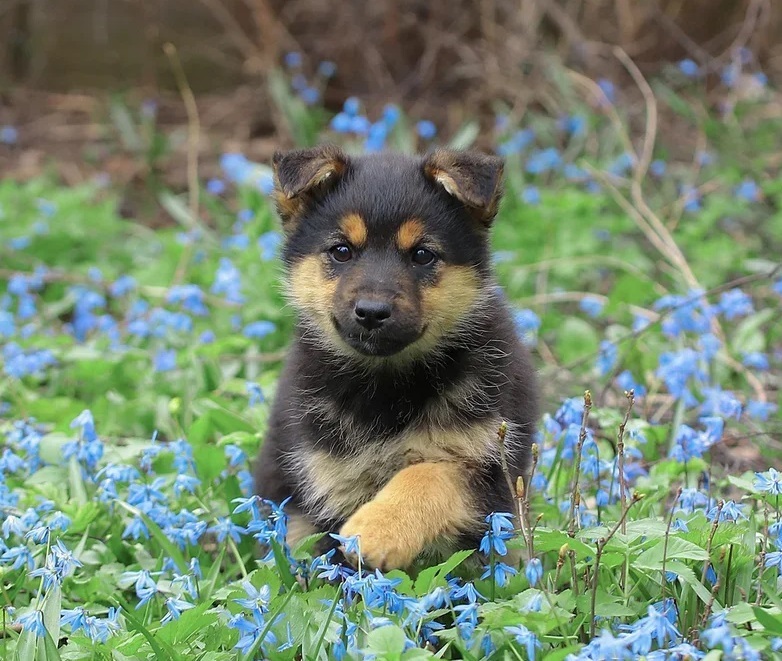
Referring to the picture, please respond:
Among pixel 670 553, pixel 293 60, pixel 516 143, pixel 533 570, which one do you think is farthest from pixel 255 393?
pixel 293 60

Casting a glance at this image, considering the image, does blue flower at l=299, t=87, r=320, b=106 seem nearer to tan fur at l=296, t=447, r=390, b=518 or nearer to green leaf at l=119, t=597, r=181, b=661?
tan fur at l=296, t=447, r=390, b=518

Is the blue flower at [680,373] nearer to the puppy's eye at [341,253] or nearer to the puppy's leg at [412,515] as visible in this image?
the puppy's leg at [412,515]

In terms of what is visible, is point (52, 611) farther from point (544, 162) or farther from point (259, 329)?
point (544, 162)

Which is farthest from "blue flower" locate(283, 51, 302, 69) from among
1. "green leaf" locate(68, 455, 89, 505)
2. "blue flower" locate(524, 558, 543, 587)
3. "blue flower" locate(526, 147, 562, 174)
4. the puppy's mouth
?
"blue flower" locate(524, 558, 543, 587)

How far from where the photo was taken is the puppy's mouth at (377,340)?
3.62 metres

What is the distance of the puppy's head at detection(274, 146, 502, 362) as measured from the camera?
366 centimetres

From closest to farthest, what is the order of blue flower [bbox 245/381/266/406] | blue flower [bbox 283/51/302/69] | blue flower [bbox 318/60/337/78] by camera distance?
1. blue flower [bbox 245/381/266/406]
2. blue flower [bbox 283/51/302/69]
3. blue flower [bbox 318/60/337/78]

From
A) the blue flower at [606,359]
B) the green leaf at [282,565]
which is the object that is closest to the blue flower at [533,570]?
the green leaf at [282,565]

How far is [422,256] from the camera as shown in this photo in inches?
150

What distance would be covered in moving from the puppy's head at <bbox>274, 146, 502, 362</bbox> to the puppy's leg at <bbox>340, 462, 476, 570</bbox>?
0.52m

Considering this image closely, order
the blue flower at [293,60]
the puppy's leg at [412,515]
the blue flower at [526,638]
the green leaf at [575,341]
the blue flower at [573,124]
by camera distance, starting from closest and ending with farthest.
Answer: the blue flower at [526,638] < the puppy's leg at [412,515] < the green leaf at [575,341] < the blue flower at [573,124] < the blue flower at [293,60]

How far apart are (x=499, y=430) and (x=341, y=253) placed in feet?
3.75

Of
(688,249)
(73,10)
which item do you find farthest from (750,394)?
(73,10)

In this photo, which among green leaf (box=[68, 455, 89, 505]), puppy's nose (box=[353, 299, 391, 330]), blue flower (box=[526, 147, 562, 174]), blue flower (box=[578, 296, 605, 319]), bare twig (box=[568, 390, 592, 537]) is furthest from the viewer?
blue flower (box=[526, 147, 562, 174])
